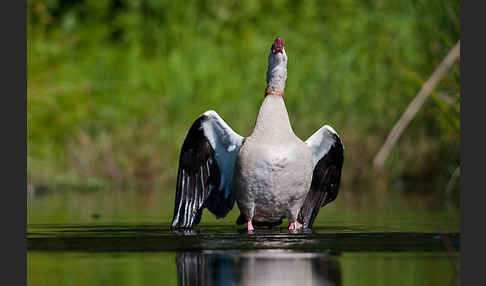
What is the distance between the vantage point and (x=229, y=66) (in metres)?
18.1

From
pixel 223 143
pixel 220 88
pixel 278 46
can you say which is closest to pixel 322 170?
pixel 223 143

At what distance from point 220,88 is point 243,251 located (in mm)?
10491

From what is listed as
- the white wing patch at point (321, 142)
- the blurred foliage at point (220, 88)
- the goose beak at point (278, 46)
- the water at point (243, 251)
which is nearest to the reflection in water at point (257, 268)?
the water at point (243, 251)

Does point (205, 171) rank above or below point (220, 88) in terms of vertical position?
below

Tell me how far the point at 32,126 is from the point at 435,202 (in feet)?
22.2

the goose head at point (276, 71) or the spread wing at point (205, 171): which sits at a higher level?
the goose head at point (276, 71)

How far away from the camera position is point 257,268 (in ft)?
19.4

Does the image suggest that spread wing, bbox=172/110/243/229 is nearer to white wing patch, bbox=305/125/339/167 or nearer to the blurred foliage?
white wing patch, bbox=305/125/339/167

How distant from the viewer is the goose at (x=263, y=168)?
8.39m

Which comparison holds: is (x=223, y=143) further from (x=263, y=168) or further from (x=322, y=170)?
(x=322, y=170)

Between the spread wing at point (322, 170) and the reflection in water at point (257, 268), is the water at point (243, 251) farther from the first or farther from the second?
the spread wing at point (322, 170)

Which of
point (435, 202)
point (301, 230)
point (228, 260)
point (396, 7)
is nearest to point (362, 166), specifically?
point (396, 7)

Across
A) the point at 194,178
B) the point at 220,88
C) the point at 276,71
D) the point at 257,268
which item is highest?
the point at 220,88

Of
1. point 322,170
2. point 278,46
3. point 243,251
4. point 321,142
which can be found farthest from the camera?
point 322,170
